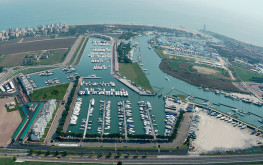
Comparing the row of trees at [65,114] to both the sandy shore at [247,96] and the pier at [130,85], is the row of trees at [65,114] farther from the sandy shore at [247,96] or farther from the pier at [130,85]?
the sandy shore at [247,96]

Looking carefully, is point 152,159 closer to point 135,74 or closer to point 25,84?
point 135,74

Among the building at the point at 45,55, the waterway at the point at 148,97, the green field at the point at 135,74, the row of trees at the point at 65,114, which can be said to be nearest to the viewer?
the row of trees at the point at 65,114

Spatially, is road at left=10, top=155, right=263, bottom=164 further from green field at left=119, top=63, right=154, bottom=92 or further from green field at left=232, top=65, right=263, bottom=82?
green field at left=232, top=65, right=263, bottom=82

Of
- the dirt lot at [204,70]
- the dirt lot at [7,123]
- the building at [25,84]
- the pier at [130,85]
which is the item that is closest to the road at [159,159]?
the dirt lot at [7,123]

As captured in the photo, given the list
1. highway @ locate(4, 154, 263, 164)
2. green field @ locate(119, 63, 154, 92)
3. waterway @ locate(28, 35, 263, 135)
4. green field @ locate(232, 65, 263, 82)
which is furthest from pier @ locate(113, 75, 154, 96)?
green field @ locate(232, 65, 263, 82)

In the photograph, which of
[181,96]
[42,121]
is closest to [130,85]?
[181,96]

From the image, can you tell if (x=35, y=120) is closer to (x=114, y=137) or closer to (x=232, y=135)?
(x=114, y=137)

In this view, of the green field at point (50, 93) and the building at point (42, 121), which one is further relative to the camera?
the green field at point (50, 93)

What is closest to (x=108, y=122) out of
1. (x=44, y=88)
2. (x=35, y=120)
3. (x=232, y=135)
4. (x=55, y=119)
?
(x=55, y=119)
